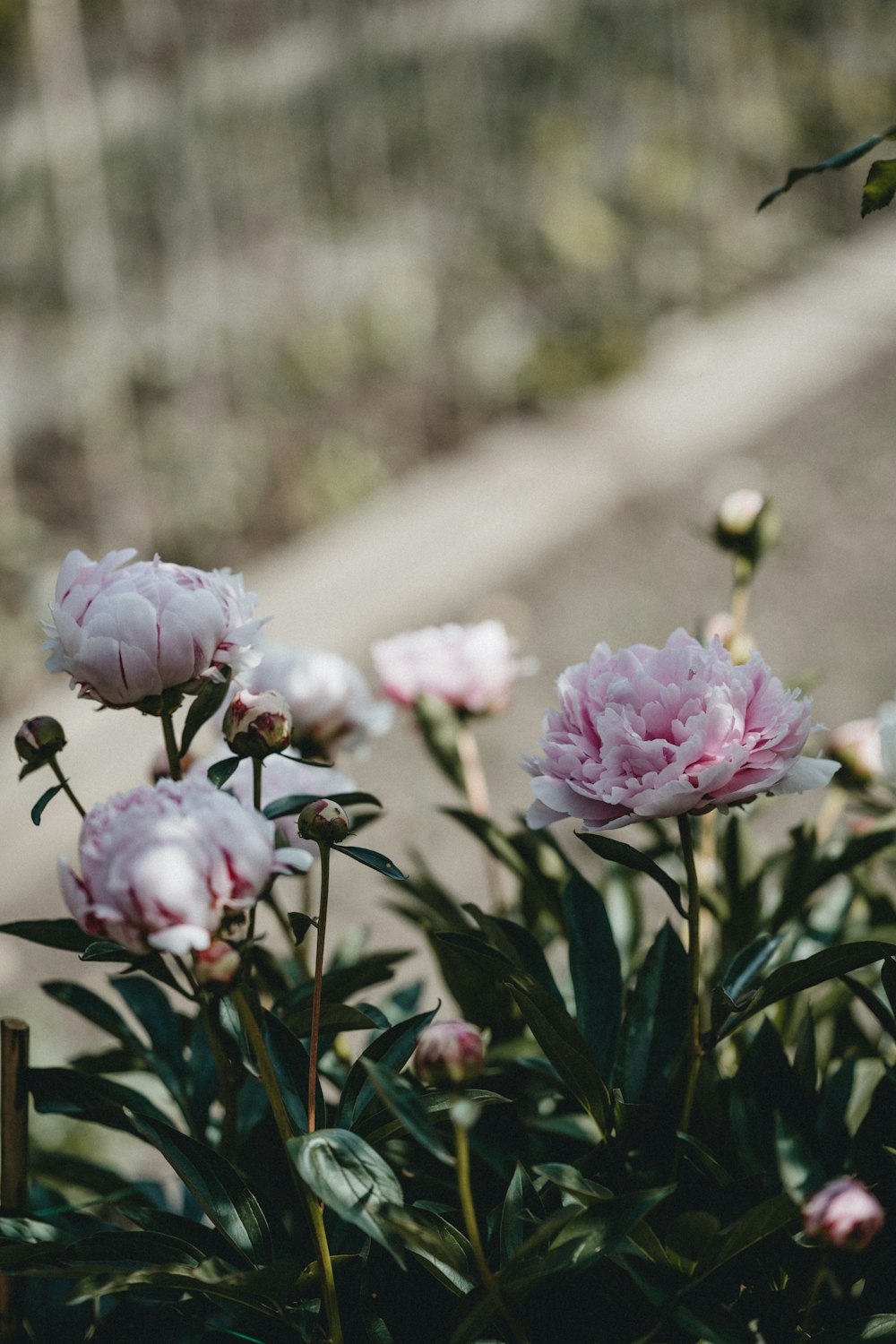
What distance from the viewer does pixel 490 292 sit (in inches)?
127

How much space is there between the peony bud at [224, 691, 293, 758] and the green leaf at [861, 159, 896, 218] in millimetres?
346

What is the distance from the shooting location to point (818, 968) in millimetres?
574

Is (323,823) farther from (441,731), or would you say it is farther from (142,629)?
(441,731)

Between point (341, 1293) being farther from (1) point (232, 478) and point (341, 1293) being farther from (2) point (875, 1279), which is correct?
(1) point (232, 478)

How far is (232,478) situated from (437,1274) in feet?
7.50

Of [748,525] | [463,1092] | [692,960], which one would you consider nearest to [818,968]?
[692,960]

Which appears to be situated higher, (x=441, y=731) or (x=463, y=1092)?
(x=441, y=731)

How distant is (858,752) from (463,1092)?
16.8 inches

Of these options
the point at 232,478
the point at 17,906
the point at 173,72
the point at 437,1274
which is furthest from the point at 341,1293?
the point at 173,72

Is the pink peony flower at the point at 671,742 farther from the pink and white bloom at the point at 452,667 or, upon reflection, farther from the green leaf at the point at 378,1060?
the pink and white bloom at the point at 452,667

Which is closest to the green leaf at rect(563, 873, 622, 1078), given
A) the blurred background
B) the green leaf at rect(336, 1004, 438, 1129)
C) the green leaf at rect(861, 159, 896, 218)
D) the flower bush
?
the flower bush

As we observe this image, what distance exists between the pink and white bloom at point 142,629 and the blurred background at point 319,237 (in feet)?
5.87

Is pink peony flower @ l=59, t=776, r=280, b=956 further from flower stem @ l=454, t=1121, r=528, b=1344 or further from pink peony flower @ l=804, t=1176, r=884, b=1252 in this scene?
pink peony flower @ l=804, t=1176, r=884, b=1252

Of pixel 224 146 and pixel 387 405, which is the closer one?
pixel 224 146
